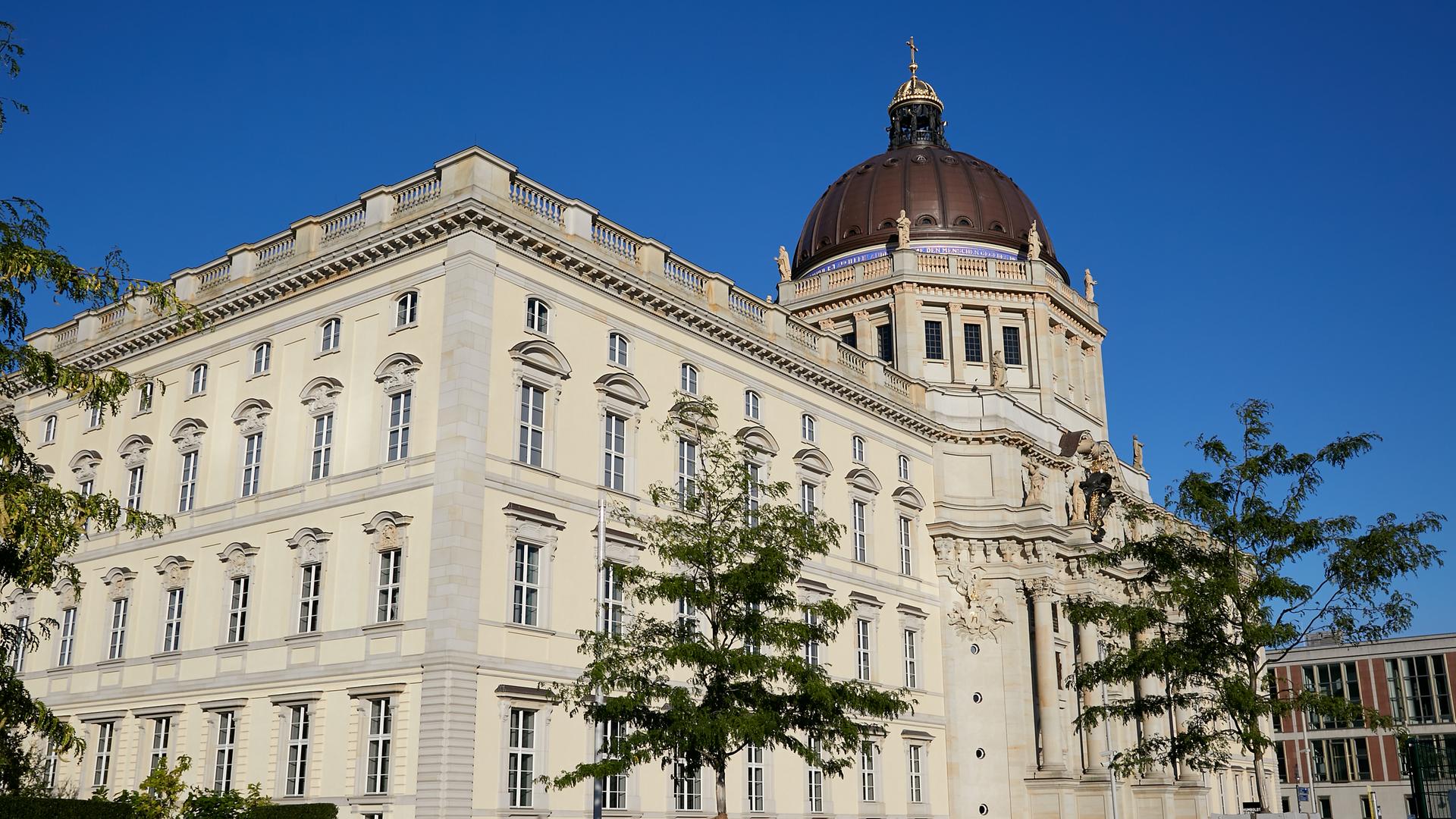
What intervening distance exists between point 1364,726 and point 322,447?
75.7 meters

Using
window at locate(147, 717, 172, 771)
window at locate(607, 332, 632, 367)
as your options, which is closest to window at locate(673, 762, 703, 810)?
window at locate(607, 332, 632, 367)

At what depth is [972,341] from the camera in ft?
202

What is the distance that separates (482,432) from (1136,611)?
1632 centimetres

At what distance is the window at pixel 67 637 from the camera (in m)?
38.8

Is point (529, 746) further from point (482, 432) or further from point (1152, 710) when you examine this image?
point (1152, 710)

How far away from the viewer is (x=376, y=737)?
30094 millimetres

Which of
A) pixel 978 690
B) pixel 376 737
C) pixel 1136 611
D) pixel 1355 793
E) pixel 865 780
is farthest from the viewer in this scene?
pixel 1355 793

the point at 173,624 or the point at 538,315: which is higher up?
the point at 538,315

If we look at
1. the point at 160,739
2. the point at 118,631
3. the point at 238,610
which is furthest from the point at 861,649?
the point at 118,631

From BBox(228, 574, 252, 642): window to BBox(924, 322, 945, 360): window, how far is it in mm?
34024

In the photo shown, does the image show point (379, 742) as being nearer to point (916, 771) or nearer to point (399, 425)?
point (399, 425)

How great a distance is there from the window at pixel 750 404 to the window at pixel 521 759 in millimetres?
13579

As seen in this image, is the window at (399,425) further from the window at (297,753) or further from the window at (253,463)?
the window at (297,753)

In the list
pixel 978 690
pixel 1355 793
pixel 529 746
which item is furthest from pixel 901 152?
pixel 1355 793
